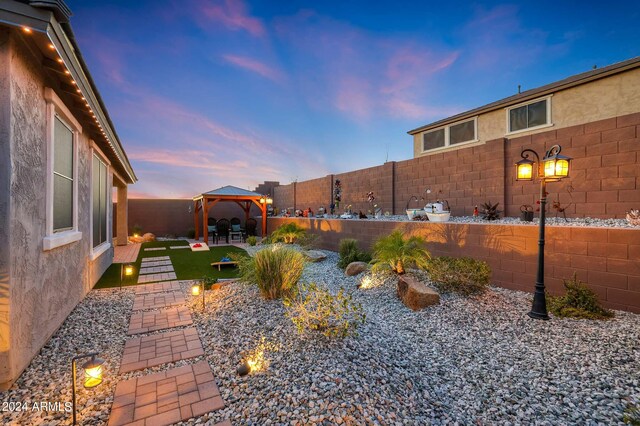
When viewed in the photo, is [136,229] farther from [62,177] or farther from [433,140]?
[433,140]

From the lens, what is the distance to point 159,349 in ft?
9.20

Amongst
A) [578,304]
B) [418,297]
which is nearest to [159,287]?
[418,297]

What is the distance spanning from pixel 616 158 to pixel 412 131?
645 cm

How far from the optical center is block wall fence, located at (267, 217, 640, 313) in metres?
3.51

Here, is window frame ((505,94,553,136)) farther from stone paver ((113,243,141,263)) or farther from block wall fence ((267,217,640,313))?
stone paver ((113,243,141,263))

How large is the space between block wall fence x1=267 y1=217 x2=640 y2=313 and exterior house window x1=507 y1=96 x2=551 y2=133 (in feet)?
15.1

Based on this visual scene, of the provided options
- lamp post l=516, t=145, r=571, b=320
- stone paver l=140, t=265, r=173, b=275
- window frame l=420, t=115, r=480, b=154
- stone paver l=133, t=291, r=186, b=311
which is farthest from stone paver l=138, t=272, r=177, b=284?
window frame l=420, t=115, r=480, b=154

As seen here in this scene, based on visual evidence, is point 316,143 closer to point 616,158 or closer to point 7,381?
point 616,158

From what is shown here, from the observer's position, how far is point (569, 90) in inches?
266

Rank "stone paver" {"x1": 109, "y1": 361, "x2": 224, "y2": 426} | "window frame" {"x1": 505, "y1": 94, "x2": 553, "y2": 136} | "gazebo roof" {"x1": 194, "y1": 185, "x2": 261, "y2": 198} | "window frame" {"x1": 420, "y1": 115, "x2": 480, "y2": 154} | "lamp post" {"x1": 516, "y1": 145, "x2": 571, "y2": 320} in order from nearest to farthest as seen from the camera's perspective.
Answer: "stone paver" {"x1": 109, "y1": 361, "x2": 224, "y2": 426}
"lamp post" {"x1": 516, "y1": 145, "x2": 571, "y2": 320}
"window frame" {"x1": 505, "y1": 94, "x2": 553, "y2": 136}
"window frame" {"x1": 420, "y1": 115, "x2": 480, "y2": 154}
"gazebo roof" {"x1": 194, "y1": 185, "x2": 261, "y2": 198}

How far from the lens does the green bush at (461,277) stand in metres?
4.28

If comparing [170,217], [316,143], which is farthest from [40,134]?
[170,217]

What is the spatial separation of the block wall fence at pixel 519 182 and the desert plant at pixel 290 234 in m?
2.53

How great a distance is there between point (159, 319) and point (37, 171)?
2178mm
